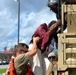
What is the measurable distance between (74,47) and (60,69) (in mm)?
398

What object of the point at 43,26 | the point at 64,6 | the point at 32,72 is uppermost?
the point at 64,6

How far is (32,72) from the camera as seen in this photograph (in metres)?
6.87

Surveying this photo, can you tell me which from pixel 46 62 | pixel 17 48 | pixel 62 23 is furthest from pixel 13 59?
pixel 62 23

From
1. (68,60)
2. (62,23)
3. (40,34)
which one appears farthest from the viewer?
(40,34)

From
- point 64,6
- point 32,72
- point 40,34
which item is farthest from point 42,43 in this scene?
point 64,6

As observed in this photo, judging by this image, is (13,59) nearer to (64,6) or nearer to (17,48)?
(17,48)

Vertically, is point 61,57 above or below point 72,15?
below

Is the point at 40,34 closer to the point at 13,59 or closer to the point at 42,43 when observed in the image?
the point at 42,43

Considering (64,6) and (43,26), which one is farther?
(43,26)

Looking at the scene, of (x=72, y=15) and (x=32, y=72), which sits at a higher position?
(x=72, y=15)

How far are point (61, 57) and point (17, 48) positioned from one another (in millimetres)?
1662

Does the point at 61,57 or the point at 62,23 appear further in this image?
the point at 62,23

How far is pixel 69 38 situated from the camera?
5520 millimetres

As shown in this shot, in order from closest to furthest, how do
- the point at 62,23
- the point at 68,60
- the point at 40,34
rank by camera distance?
1. the point at 68,60
2. the point at 62,23
3. the point at 40,34
